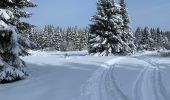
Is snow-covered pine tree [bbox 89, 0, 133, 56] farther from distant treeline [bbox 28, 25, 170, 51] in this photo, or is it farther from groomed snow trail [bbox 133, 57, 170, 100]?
distant treeline [bbox 28, 25, 170, 51]

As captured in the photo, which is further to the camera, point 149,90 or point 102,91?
point 102,91

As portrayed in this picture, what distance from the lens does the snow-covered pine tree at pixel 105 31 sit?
43.9m

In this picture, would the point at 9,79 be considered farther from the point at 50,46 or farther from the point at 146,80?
the point at 50,46

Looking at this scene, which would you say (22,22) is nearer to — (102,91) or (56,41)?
(102,91)

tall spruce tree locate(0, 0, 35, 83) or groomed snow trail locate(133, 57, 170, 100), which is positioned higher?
tall spruce tree locate(0, 0, 35, 83)

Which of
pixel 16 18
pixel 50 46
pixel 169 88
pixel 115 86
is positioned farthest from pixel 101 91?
pixel 50 46

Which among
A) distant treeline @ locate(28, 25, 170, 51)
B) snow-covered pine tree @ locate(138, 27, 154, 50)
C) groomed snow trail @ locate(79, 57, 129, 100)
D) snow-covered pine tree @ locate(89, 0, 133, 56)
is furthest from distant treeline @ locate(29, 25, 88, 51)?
groomed snow trail @ locate(79, 57, 129, 100)

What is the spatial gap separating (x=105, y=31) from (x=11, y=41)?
29051 millimetres

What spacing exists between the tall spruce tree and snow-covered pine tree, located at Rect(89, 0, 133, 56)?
26.3m

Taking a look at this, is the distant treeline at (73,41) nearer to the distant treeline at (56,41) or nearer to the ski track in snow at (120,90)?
the distant treeline at (56,41)

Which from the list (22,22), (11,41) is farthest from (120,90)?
(22,22)

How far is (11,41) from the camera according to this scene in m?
16.0

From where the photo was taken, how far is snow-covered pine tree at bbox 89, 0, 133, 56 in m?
43.9

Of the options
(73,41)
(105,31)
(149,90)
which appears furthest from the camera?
(73,41)
